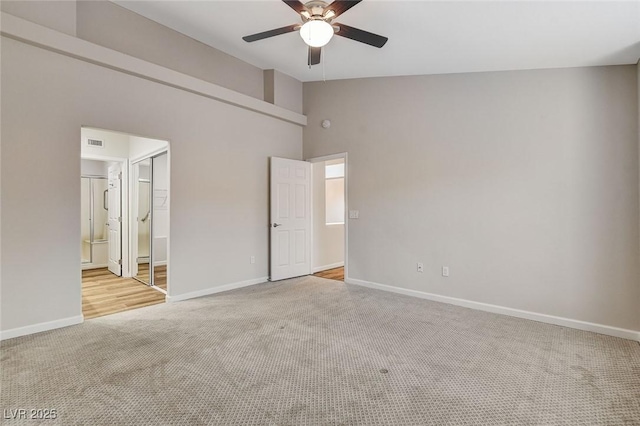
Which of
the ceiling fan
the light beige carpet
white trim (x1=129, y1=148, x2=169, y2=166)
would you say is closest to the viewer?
the light beige carpet

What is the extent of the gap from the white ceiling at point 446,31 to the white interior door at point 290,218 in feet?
5.64

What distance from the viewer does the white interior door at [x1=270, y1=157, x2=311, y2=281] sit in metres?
4.99

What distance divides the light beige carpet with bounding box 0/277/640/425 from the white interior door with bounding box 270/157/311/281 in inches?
62.8

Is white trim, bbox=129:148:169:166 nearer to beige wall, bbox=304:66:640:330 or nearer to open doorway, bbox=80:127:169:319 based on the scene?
open doorway, bbox=80:127:169:319

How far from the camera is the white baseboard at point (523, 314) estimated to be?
303cm

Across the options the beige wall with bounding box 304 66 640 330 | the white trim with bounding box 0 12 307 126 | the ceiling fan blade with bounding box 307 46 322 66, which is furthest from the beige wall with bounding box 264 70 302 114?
the ceiling fan blade with bounding box 307 46 322 66

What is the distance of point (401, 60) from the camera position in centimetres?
382

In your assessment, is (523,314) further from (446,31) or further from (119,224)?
(119,224)

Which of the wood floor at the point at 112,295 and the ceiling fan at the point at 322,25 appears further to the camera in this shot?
the wood floor at the point at 112,295

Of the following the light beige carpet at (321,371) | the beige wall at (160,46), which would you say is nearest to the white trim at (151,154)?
the beige wall at (160,46)

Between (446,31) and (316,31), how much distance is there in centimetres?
134

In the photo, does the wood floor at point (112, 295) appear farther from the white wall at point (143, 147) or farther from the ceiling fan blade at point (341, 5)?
the ceiling fan blade at point (341, 5)

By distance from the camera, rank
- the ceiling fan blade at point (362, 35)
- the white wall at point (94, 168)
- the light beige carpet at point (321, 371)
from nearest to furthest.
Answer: the light beige carpet at point (321, 371) → the ceiling fan blade at point (362, 35) → the white wall at point (94, 168)

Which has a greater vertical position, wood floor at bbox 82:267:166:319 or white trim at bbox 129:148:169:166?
white trim at bbox 129:148:169:166
